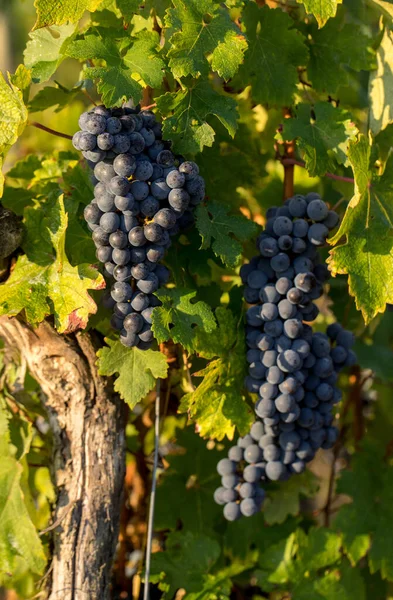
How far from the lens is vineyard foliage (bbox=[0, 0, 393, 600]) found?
1412 mm

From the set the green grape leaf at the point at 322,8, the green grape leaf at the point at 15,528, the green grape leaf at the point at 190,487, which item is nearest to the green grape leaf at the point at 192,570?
the green grape leaf at the point at 190,487

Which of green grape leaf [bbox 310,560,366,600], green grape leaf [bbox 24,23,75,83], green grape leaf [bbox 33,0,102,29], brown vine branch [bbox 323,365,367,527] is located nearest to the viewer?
green grape leaf [bbox 33,0,102,29]

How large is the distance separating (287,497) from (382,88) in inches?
51.4

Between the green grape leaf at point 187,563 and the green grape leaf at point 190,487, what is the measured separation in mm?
141

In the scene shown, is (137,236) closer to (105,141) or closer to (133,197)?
(133,197)

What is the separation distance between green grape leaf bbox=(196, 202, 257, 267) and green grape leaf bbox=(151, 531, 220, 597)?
0.93 meters

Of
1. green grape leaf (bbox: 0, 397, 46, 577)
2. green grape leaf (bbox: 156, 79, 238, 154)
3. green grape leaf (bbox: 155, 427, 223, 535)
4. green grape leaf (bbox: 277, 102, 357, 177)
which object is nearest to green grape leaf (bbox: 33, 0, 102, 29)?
green grape leaf (bbox: 156, 79, 238, 154)

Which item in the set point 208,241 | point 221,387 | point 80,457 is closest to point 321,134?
point 208,241

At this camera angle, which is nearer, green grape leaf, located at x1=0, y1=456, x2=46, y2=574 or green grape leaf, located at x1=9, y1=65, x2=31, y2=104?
green grape leaf, located at x1=9, y1=65, x2=31, y2=104

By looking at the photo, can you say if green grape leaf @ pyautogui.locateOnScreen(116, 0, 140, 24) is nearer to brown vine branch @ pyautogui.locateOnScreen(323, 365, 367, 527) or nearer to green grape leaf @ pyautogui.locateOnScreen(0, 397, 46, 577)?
green grape leaf @ pyautogui.locateOnScreen(0, 397, 46, 577)

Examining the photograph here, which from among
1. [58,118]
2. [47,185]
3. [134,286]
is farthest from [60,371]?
[58,118]

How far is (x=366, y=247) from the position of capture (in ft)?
4.98

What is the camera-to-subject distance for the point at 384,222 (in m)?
1.54

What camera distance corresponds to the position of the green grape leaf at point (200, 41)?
1366 mm
